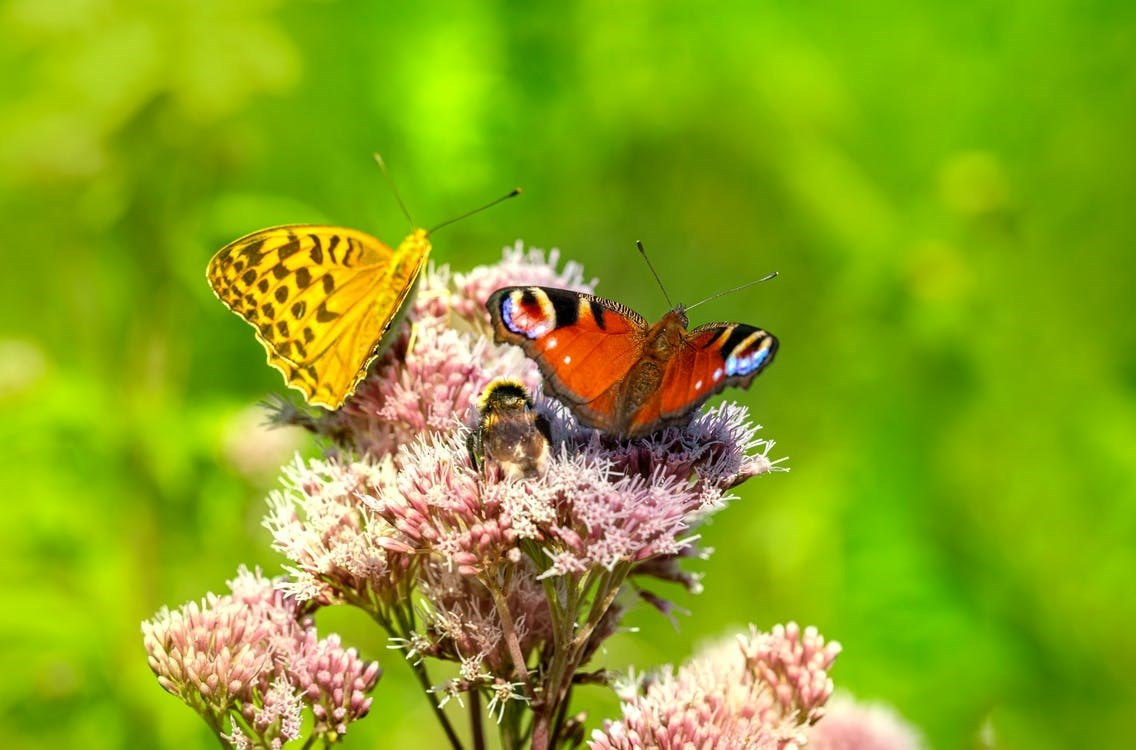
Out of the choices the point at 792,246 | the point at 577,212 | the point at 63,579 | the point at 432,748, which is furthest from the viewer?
the point at 792,246

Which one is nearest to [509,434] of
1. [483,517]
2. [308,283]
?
[483,517]

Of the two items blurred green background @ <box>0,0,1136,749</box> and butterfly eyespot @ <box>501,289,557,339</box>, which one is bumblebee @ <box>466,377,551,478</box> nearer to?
butterfly eyespot @ <box>501,289,557,339</box>

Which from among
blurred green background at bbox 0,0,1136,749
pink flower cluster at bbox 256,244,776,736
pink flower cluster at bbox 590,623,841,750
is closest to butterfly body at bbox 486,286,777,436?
pink flower cluster at bbox 256,244,776,736

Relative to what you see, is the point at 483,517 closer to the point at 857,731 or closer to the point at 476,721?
the point at 476,721

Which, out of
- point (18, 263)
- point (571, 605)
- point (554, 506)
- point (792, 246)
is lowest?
point (571, 605)

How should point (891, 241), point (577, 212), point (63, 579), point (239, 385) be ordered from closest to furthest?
point (63, 579) < point (239, 385) < point (891, 241) < point (577, 212)

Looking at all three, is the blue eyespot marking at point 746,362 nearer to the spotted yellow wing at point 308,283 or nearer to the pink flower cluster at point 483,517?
the pink flower cluster at point 483,517

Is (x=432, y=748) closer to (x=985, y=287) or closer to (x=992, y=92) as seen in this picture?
(x=985, y=287)

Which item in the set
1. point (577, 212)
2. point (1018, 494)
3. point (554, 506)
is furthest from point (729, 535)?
point (554, 506)
